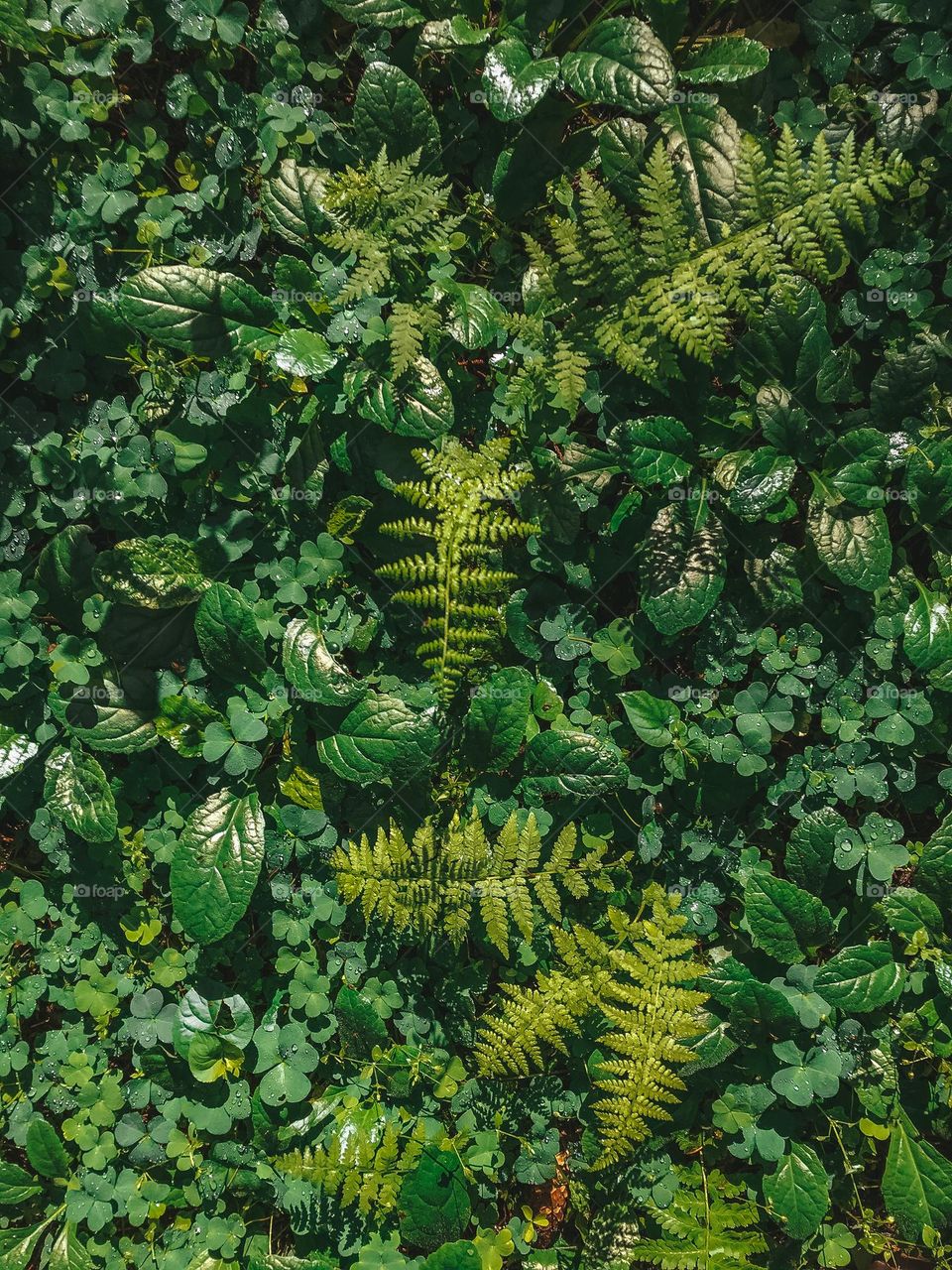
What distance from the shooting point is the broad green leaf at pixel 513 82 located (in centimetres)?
322

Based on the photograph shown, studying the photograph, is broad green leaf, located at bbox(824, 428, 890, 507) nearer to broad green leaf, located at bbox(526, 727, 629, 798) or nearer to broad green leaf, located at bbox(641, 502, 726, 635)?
broad green leaf, located at bbox(641, 502, 726, 635)

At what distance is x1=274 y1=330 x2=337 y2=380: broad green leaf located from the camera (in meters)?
3.28

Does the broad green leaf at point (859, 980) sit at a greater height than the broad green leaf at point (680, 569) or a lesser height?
lesser

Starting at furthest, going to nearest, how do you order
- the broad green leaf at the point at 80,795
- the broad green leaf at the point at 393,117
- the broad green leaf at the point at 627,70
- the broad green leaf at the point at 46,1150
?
the broad green leaf at the point at 46,1150 → the broad green leaf at the point at 80,795 → the broad green leaf at the point at 393,117 → the broad green leaf at the point at 627,70

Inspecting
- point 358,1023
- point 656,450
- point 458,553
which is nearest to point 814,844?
point 656,450

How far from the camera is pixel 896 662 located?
343 cm

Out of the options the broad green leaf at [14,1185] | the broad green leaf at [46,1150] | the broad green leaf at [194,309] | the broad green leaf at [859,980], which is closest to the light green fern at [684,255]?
the broad green leaf at [194,309]

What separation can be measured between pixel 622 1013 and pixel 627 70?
11.0 feet

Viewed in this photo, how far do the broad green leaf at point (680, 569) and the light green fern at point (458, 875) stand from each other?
0.87m

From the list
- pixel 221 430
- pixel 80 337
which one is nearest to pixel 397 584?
pixel 221 430

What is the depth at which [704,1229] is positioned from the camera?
3.41 m

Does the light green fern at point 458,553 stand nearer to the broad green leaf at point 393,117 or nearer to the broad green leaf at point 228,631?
the broad green leaf at point 228,631

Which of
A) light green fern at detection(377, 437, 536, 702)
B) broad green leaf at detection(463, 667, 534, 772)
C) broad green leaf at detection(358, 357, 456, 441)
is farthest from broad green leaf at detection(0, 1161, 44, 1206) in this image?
broad green leaf at detection(358, 357, 456, 441)

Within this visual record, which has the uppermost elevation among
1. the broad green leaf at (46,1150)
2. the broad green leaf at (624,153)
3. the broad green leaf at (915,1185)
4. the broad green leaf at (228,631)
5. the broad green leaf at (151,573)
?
the broad green leaf at (624,153)
